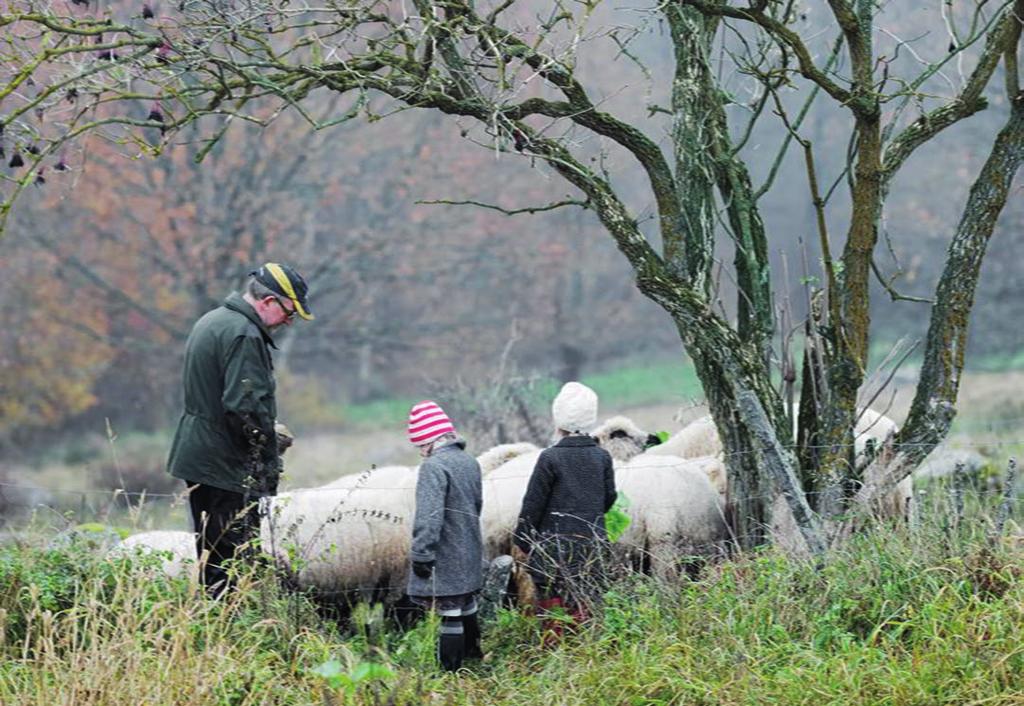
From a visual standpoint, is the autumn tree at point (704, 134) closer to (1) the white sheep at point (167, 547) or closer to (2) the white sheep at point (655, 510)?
(2) the white sheep at point (655, 510)

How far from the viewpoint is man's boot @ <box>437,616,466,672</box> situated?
22.8 feet

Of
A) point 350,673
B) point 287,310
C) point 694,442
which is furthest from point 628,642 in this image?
point 694,442

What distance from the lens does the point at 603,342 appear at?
39000 millimetres

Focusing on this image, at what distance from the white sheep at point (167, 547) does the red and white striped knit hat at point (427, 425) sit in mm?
1326

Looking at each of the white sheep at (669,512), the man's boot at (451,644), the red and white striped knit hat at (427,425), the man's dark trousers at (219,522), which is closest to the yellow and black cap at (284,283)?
the red and white striped knit hat at (427,425)

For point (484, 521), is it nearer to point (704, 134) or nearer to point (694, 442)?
point (694, 442)

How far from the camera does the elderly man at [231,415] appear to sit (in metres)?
6.97

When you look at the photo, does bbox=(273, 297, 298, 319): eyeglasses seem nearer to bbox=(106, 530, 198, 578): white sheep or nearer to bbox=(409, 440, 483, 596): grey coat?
bbox=(409, 440, 483, 596): grey coat

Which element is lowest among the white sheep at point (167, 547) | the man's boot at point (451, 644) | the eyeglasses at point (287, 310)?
the man's boot at point (451, 644)

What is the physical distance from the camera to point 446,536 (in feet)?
23.7

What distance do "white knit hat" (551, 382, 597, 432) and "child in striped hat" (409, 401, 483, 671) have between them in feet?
1.96

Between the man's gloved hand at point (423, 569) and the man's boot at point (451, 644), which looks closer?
the man's boot at point (451, 644)

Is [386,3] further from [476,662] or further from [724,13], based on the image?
[476,662]

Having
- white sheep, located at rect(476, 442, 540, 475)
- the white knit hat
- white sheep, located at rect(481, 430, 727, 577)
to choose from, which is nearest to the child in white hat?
the white knit hat
